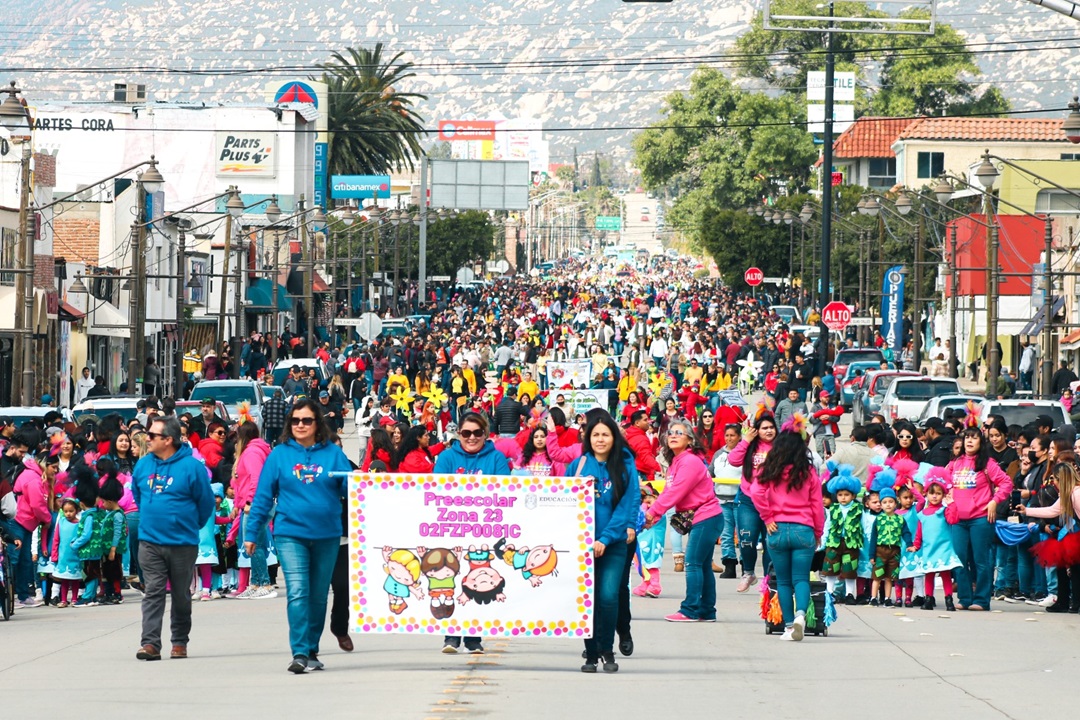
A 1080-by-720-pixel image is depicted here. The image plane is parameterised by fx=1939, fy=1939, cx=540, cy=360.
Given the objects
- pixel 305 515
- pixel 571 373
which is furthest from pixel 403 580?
pixel 571 373

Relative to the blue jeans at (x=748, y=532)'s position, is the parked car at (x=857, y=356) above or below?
above

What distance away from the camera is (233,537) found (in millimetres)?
18000

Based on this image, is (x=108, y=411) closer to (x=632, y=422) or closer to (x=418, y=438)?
(x=632, y=422)

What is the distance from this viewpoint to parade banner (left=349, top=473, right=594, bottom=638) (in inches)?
478

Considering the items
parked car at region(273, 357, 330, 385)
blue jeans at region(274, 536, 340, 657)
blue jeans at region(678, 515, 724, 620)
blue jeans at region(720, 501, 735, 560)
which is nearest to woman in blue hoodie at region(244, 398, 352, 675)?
blue jeans at region(274, 536, 340, 657)

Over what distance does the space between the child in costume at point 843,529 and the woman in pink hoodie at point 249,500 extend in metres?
4.97

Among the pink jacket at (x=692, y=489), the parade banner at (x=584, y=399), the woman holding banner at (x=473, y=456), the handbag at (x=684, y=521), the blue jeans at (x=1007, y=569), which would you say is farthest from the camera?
the parade banner at (x=584, y=399)

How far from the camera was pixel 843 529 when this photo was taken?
17.0 metres

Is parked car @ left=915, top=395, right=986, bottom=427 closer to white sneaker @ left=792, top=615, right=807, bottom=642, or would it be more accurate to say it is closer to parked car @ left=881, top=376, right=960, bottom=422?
parked car @ left=881, top=376, right=960, bottom=422

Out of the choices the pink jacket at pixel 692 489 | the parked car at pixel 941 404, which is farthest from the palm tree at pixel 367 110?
the pink jacket at pixel 692 489

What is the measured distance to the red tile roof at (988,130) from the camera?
9250cm

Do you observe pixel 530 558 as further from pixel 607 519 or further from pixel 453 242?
pixel 453 242

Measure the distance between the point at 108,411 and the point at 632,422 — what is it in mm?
10574

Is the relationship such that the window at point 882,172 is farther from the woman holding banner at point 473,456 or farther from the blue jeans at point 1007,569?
the woman holding banner at point 473,456
